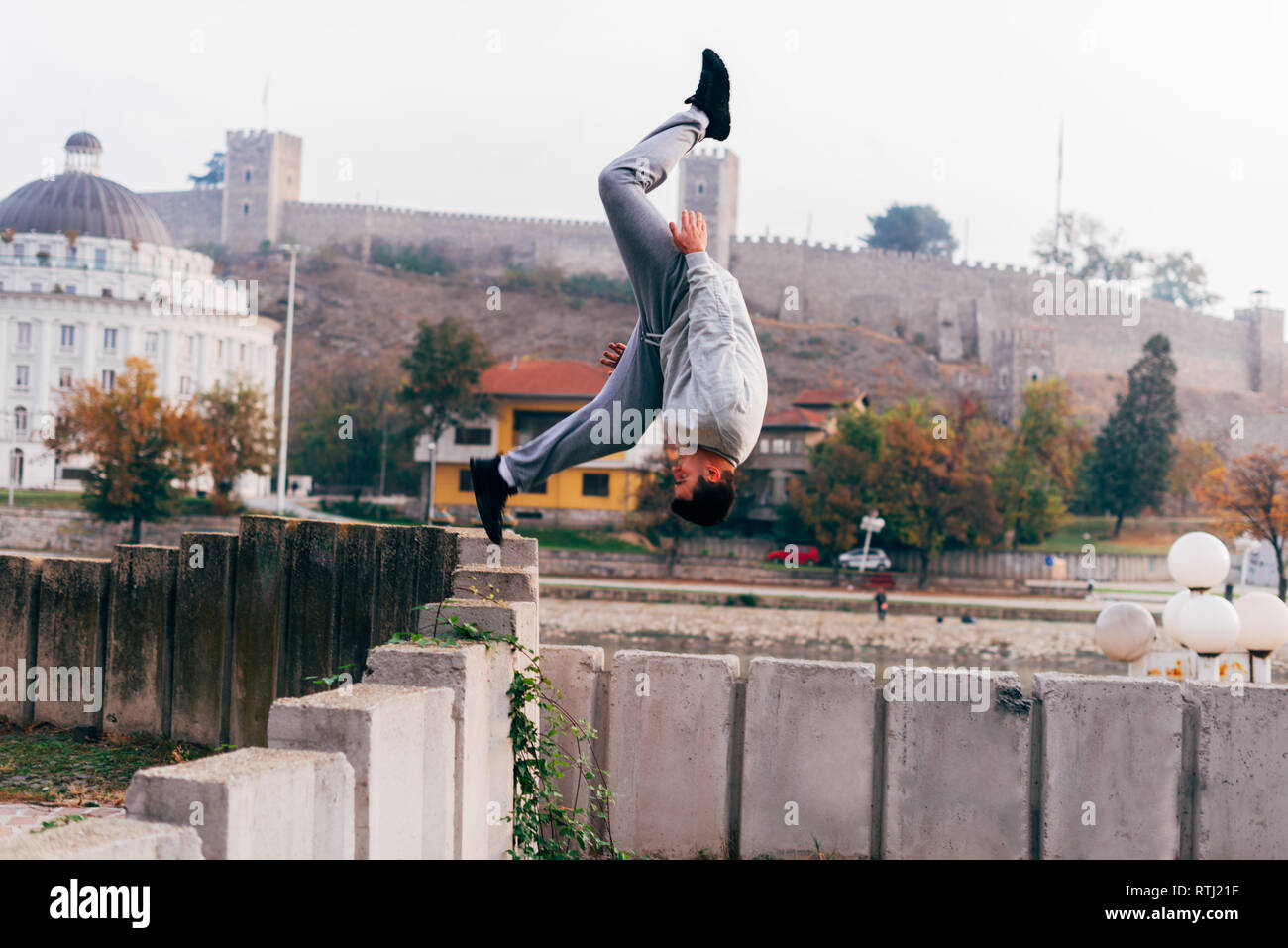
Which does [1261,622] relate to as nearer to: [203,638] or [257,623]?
[257,623]

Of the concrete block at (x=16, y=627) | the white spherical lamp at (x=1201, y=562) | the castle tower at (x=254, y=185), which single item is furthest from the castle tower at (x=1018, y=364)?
the concrete block at (x=16, y=627)

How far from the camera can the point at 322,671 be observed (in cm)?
832

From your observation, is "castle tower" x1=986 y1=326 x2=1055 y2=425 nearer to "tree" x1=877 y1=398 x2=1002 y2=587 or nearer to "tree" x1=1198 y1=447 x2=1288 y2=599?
"tree" x1=1198 y1=447 x2=1288 y2=599

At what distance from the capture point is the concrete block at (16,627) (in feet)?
31.5

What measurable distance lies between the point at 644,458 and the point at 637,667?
4893 centimetres

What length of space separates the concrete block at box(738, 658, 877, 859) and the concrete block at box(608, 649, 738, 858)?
0.15 m

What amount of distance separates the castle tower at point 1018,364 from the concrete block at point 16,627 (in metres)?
81.7

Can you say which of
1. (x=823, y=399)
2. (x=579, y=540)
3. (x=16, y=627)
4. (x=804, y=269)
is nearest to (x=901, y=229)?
(x=804, y=269)

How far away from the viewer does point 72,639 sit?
9.36 m

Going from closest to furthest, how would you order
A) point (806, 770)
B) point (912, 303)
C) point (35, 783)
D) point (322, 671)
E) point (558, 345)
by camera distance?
point (806, 770) < point (35, 783) < point (322, 671) < point (558, 345) < point (912, 303)

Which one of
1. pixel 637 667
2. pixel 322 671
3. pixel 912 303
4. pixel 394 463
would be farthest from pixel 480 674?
pixel 912 303

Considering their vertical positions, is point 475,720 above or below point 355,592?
below

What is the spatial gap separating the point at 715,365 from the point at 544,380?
5680 centimetres

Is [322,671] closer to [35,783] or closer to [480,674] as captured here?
[35,783]
